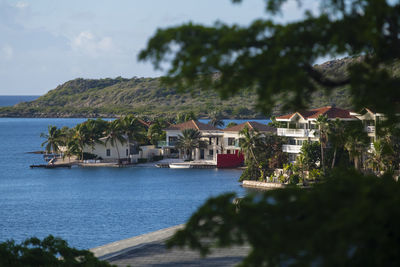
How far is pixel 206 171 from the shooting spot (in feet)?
228

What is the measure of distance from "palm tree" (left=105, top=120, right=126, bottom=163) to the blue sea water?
15.4 ft

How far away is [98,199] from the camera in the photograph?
174 feet

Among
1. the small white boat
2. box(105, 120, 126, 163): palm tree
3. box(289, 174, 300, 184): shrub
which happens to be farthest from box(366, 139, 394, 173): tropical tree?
box(105, 120, 126, 163): palm tree

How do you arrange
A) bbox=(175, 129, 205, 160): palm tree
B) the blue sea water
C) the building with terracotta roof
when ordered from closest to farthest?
the blue sea water
the building with terracotta roof
bbox=(175, 129, 205, 160): palm tree

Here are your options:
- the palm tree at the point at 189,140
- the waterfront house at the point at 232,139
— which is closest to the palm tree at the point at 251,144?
the waterfront house at the point at 232,139

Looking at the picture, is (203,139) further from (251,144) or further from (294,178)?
(294,178)

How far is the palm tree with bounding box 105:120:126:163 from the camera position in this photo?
246 feet

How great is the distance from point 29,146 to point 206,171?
54468 mm

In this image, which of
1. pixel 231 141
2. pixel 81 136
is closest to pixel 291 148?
pixel 231 141

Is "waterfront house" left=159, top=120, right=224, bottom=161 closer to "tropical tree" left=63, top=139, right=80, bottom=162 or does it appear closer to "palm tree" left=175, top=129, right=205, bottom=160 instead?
"palm tree" left=175, top=129, right=205, bottom=160

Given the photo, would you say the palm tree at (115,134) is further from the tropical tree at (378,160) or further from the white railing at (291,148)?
the tropical tree at (378,160)

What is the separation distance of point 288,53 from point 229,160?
212ft

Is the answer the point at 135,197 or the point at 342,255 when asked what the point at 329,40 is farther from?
the point at 135,197

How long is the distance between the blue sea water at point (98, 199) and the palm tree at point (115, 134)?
468 cm
